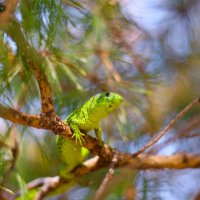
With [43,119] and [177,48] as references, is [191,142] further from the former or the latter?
[43,119]

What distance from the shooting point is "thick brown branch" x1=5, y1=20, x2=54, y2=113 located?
124 centimetres

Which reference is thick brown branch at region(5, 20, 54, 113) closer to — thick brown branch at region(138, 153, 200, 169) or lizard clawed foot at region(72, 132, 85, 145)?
lizard clawed foot at region(72, 132, 85, 145)

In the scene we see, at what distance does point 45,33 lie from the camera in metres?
1.39

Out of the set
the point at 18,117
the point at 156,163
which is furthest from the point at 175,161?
the point at 18,117

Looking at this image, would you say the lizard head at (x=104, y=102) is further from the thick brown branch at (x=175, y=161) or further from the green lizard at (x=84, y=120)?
the thick brown branch at (x=175, y=161)

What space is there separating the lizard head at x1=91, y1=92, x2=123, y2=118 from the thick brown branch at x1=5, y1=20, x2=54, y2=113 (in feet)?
1.57

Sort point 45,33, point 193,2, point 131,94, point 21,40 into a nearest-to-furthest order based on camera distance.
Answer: point 21,40 < point 45,33 < point 131,94 < point 193,2

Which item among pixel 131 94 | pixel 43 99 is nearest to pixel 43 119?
pixel 43 99

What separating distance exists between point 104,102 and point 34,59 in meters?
0.64

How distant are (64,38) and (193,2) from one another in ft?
3.51

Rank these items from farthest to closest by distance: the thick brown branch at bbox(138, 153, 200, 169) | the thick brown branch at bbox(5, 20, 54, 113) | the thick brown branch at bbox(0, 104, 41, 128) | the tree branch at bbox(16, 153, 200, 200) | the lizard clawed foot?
the thick brown branch at bbox(138, 153, 200, 169), the tree branch at bbox(16, 153, 200, 200), the lizard clawed foot, the thick brown branch at bbox(0, 104, 41, 128), the thick brown branch at bbox(5, 20, 54, 113)

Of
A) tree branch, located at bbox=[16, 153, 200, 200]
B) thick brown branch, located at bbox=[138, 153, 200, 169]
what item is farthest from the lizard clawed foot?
thick brown branch, located at bbox=[138, 153, 200, 169]

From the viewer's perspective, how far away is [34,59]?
4.30 ft

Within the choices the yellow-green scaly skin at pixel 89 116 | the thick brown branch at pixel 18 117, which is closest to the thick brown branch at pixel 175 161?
the yellow-green scaly skin at pixel 89 116
